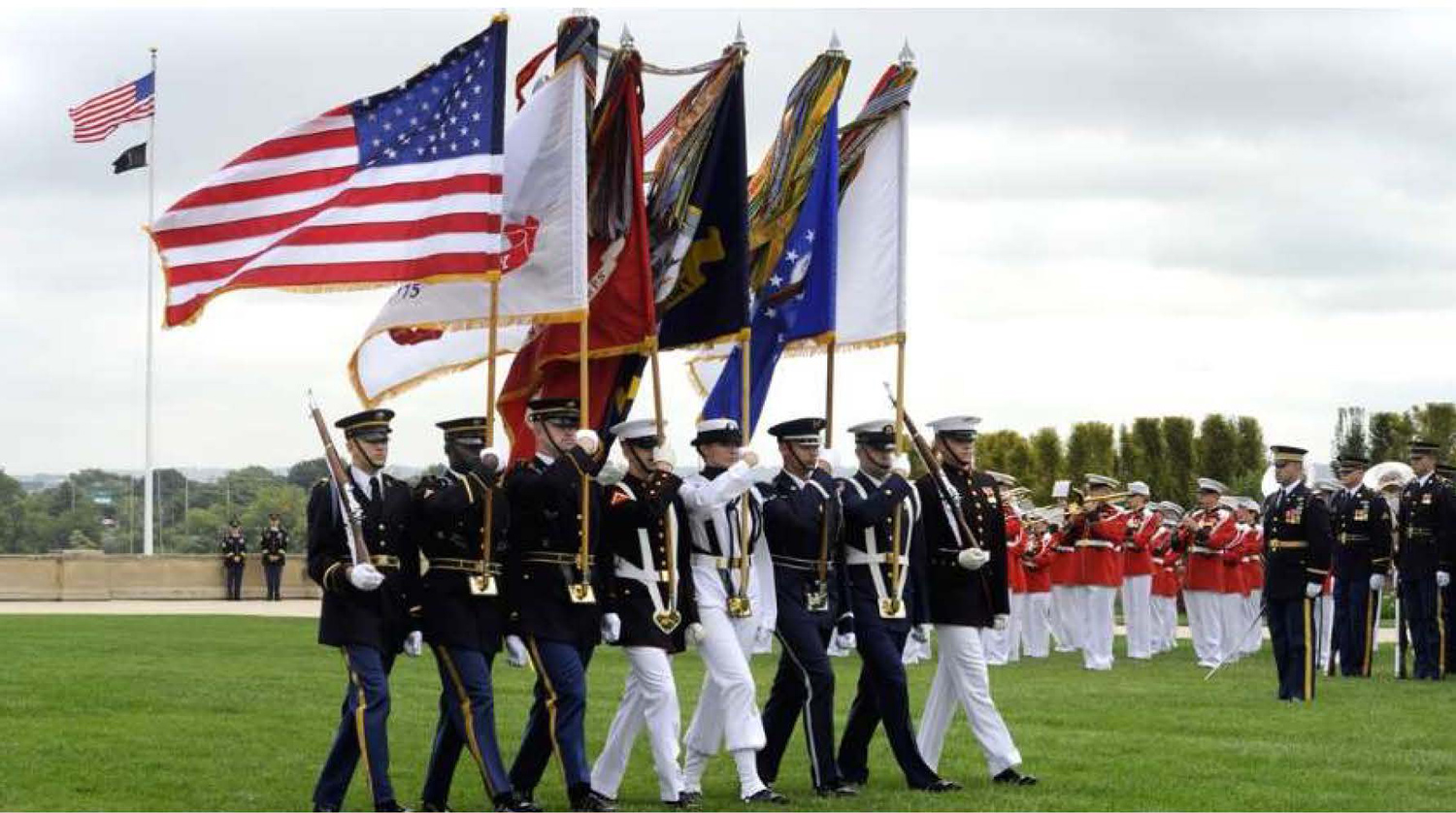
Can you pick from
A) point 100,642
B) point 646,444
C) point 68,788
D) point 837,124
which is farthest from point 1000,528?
point 100,642

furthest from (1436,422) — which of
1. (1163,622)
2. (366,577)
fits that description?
(366,577)

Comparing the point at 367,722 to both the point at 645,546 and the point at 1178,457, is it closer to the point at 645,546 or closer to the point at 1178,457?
the point at 645,546

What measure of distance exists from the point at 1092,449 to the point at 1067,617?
22.6 metres

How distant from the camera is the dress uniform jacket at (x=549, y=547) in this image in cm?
1293

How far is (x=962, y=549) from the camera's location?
14.7m

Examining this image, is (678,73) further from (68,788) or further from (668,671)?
(68,788)

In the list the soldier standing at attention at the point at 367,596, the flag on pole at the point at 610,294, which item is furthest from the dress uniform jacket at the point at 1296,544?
the soldier standing at attention at the point at 367,596

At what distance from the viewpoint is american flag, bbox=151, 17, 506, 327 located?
13719 millimetres

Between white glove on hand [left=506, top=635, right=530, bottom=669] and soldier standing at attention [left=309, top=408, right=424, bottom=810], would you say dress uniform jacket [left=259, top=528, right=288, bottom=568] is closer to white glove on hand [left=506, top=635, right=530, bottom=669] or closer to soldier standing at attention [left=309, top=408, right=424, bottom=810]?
white glove on hand [left=506, top=635, right=530, bottom=669]

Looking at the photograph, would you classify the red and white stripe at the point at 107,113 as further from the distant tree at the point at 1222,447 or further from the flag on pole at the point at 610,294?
the flag on pole at the point at 610,294

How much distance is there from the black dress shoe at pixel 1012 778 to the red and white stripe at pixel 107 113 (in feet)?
103

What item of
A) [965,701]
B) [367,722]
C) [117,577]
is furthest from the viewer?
[117,577]

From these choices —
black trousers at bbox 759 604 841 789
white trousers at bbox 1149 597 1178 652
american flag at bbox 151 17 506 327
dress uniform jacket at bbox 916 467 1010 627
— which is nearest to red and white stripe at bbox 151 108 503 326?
american flag at bbox 151 17 506 327

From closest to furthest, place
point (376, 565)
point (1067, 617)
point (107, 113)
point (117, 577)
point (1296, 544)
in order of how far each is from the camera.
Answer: point (376, 565) → point (1296, 544) → point (1067, 617) → point (107, 113) → point (117, 577)
